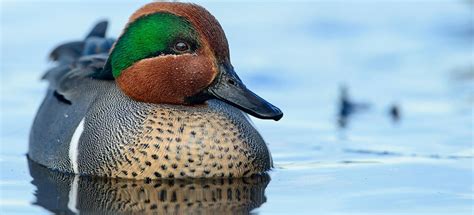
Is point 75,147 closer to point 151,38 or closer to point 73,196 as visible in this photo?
point 73,196

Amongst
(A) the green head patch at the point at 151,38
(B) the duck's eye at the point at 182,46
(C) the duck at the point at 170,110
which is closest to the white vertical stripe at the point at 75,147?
(C) the duck at the point at 170,110

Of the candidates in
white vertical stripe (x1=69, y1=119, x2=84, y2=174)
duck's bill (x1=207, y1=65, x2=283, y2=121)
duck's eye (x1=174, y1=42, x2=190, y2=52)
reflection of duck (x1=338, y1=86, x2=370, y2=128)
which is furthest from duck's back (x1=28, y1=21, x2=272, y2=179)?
reflection of duck (x1=338, y1=86, x2=370, y2=128)

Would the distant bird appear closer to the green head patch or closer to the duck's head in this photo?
the duck's head

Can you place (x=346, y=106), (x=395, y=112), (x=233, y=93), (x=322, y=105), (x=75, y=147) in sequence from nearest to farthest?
1. (x=233, y=93)
2. (x=75, y=147)
3. (x=395, y=112)
4. (x=346, y=106)
5. (x=322, y=105)

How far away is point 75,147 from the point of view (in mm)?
8125

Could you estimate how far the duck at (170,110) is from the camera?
7.72 meters

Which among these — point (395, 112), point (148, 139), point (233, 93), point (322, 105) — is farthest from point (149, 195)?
point (322, 105)

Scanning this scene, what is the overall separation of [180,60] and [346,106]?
10.6 ft

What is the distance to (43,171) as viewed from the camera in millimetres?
8375

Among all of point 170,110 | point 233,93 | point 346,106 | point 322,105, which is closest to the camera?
point 233,93

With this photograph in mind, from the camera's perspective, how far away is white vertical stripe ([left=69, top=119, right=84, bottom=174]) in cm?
811

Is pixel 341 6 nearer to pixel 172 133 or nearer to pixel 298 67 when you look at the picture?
pixel 298 67

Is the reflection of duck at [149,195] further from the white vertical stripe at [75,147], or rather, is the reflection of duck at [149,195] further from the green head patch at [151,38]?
the green head patch at [151,38]

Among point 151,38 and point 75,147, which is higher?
point 151,38
